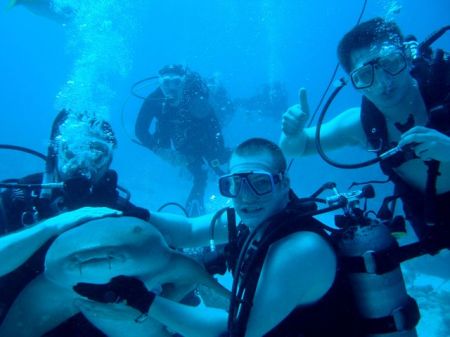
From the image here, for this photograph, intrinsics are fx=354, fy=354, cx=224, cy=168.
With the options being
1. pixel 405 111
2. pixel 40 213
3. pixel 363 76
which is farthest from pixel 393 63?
pixel 40 213

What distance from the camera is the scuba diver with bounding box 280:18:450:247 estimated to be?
299cm

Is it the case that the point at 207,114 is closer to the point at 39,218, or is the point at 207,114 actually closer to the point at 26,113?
the point at 39,218

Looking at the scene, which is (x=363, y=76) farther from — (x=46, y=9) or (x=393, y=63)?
(x=46, y=9)

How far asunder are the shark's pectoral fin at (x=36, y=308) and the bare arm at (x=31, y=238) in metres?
0.38

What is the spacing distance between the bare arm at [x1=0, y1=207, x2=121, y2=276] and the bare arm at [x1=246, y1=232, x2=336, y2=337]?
1.05 meters

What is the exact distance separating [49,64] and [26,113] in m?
53.3

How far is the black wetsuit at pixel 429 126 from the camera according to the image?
3020mm

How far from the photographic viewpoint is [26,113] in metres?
113

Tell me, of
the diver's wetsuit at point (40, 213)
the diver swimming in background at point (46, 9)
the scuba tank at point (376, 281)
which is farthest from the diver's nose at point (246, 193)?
the diver swimming in background at point (46, 9)

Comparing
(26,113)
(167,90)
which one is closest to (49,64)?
(26,113)

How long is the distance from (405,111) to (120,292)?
10.5 ft

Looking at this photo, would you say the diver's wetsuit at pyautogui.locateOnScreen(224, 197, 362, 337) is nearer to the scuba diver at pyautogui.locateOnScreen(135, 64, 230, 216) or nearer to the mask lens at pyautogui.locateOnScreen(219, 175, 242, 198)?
the mask lens at pyautogui.locateOnScreen(219, 175, 242, 198)

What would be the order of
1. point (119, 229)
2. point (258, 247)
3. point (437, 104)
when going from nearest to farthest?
point (119, 229) < point (258, 247) < point (437, 104)

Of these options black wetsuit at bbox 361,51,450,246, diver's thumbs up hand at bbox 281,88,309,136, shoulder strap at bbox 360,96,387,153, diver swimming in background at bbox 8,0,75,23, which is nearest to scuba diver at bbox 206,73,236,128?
diver's thumbs up hand at bbox 281,88,309,136
